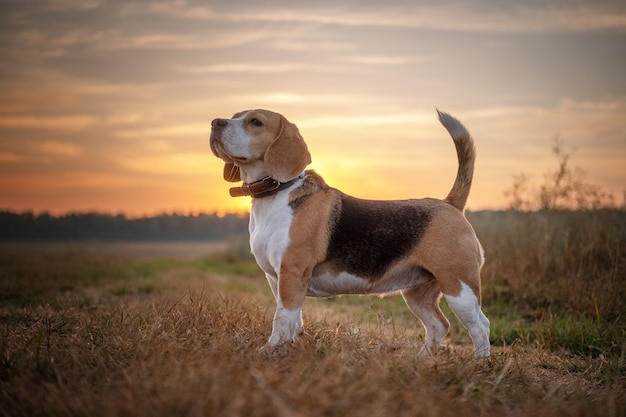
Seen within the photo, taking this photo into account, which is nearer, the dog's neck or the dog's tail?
the dog's neck

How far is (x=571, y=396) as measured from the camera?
4.57m

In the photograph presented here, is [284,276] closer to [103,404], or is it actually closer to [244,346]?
[244,346]

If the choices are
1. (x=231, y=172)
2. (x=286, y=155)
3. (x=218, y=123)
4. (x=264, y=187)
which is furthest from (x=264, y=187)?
(x=218, y=123)

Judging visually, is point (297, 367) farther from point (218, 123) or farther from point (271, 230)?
point (218, 123)

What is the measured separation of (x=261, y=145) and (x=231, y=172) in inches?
24.3

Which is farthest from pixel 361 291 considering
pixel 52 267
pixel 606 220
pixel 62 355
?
pixel 52 267

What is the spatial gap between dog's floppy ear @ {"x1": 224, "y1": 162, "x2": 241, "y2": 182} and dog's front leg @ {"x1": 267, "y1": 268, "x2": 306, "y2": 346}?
1306 mm

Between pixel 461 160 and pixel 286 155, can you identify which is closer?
pixel 286 155

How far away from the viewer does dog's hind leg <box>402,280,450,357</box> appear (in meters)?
6.15

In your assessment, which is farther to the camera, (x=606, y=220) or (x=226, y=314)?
(x=606, y=220)

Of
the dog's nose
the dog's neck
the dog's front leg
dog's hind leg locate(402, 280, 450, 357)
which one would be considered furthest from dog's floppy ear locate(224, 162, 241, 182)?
dog's hind leg locate(402, 280, 450, 357)

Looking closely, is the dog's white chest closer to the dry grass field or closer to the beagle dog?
the beagle dog

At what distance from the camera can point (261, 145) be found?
5.62m

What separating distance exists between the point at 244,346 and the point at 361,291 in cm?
142
